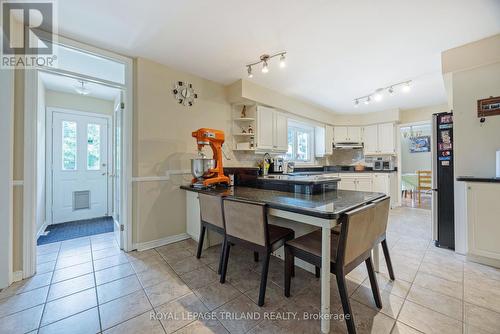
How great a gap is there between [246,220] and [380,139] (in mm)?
4842

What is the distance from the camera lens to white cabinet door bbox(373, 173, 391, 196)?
4.74 m

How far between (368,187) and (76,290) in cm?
544

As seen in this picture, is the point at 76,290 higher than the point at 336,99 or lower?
lower

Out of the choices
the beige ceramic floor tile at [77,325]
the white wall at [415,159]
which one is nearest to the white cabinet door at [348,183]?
the white wall at [415,159]

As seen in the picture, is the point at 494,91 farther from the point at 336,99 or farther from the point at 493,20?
Answer: the point at 336,99

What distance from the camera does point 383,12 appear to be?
69.8 inches

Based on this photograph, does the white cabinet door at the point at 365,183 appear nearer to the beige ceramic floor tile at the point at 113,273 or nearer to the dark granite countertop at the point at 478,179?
the dark granite countertop at the point at 478,179

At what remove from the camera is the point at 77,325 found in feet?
4.47

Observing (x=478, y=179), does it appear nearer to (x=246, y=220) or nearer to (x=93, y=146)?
(x=246, y=220)

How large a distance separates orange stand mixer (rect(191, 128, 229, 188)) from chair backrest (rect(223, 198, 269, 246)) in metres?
0.87

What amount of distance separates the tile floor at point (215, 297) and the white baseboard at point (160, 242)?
0.50 ft

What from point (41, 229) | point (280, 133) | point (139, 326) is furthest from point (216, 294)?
point (41, 229)

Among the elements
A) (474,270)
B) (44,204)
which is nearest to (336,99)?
(474,270)

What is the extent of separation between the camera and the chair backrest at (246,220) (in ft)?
5.05
